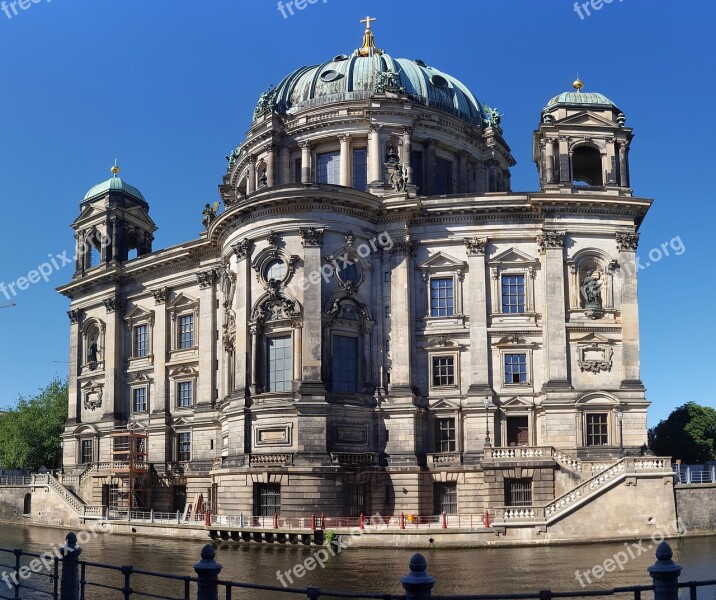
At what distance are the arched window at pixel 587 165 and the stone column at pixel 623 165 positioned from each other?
7.33 feet

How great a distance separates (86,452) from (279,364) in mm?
27597

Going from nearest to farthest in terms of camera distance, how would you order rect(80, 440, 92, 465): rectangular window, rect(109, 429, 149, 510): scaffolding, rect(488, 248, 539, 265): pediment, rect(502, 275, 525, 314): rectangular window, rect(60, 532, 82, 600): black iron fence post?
rect(60, 532, 82, 600): black iron fence post, rect(502, 275, 525, 314): rectangular window, rect(488, 248, 539, 265): pediment, rect(109, 429, 149, 510): scaffolding, rect(80, 440, 92, 465): rectangular window

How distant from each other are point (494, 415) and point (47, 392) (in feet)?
197

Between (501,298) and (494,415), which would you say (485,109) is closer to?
→ (501,298)

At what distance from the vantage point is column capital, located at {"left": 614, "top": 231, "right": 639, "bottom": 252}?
5859 centimetres

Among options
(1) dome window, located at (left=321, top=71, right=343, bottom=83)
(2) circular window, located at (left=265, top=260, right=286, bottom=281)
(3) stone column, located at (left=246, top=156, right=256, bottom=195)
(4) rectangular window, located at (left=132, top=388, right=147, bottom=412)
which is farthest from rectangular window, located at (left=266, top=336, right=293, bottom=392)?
(1) dome window, located at (left=321, top=71, right=343, bottom=83)

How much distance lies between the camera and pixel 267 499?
54656 mm

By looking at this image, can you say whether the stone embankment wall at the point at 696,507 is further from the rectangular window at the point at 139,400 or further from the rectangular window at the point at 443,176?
the rectangular window at the point at 139,400

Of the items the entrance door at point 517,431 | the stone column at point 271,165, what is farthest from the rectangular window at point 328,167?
the entrance door at point 517,431

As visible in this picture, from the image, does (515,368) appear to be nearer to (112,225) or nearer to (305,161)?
(305,161)

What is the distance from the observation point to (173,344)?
7100 cm

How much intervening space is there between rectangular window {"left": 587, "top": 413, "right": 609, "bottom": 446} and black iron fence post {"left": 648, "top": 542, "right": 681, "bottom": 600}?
43.4 meters

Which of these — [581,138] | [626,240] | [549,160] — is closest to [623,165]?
[581,138]

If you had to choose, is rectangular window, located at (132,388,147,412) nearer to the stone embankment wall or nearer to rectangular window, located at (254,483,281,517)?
rectangular window, located at (254,483,281,517)
